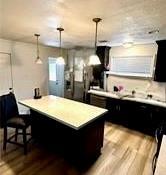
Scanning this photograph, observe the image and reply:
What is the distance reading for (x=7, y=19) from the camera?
2168 millimetres

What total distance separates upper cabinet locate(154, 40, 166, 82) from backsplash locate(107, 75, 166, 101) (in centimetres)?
32

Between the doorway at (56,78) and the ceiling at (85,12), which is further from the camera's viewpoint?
the doorway at (56,78)

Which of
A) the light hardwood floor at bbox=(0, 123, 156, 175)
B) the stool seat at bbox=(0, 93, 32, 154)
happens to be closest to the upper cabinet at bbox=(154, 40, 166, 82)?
the light hardwood floor at bbox=(0, 123, 156, 175)

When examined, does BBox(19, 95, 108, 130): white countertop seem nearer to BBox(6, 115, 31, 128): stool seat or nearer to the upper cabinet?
BBox(6, 115, 31, 128): stool seat

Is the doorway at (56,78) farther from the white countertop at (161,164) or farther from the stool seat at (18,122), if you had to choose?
the white countertop at (161,164)

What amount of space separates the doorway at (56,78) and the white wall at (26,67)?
0.66 metres

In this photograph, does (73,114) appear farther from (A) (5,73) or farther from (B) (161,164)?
(A) (5,73)

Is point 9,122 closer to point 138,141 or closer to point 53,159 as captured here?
point 53,159

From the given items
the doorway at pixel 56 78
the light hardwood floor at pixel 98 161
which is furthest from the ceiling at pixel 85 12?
the doorway at pixel 56 78

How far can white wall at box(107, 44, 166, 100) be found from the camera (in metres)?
3.71

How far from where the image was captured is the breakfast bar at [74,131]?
221 centimetres

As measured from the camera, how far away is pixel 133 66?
414 centimetres

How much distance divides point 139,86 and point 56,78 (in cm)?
Result: 340

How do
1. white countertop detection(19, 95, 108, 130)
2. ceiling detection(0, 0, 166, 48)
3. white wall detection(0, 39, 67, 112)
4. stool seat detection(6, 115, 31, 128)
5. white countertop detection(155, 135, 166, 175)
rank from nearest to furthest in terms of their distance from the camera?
white countertop detection(155, 135, 166, 175) → ceiling detection(0, 0, 166, 48) → white countertop detection(19, 95, 108, 130) → stool seat detection(6, 115, 31, 128) → white wall detection(0, 39, 67, 112)
